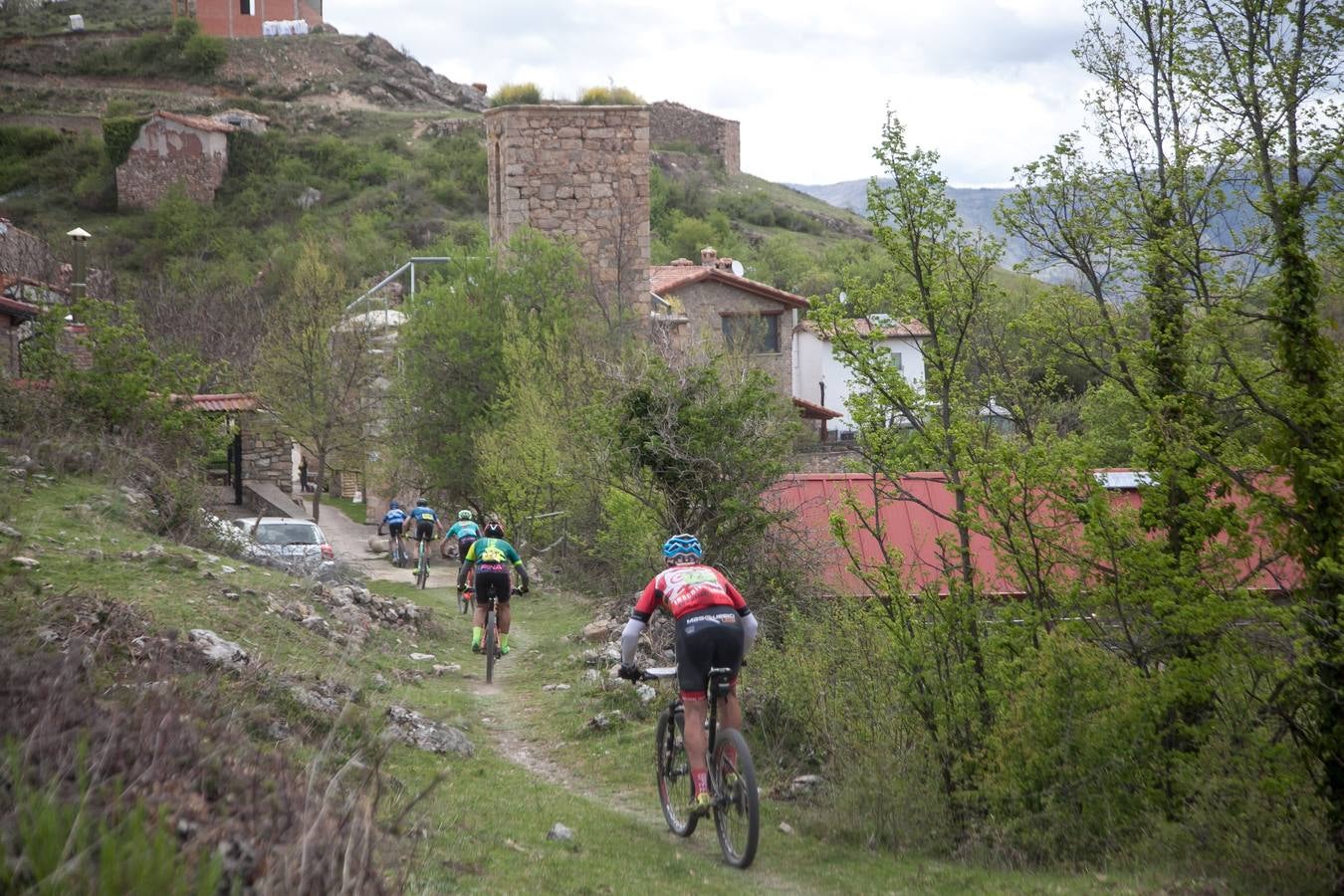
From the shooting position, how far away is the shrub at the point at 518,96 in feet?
116

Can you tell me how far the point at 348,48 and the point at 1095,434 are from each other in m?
104

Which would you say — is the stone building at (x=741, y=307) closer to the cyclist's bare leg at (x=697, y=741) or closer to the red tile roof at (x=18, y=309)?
the red tile roof at (x=18, y=309)

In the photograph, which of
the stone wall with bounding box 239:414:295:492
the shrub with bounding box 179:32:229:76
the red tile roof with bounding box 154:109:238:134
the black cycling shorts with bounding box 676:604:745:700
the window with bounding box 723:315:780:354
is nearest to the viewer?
the black cycling shorts with bounding box 676:604:745:700

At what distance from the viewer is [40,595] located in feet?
28.6

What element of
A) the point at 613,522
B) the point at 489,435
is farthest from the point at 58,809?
the point at 489,435

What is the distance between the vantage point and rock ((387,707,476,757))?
973cm

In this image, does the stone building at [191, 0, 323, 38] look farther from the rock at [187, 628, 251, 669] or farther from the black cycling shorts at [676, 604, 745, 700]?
the black cycling shorts at [676, 604, 745, 700]

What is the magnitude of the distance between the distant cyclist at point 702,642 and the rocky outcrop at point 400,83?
97.7 m

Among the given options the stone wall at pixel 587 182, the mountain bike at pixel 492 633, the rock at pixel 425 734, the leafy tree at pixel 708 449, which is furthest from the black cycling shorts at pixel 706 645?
the stone wall at pixel 587 182

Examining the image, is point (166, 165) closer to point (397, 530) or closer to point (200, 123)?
point (200, 123)

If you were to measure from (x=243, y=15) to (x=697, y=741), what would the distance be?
109899 millimetres

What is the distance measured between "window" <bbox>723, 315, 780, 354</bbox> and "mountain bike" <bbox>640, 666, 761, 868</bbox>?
38811mm

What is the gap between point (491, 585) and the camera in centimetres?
1420

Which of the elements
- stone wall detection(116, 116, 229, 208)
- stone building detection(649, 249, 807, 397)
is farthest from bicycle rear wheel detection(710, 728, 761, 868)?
stone wall detection(116, 116, 229, 208)
